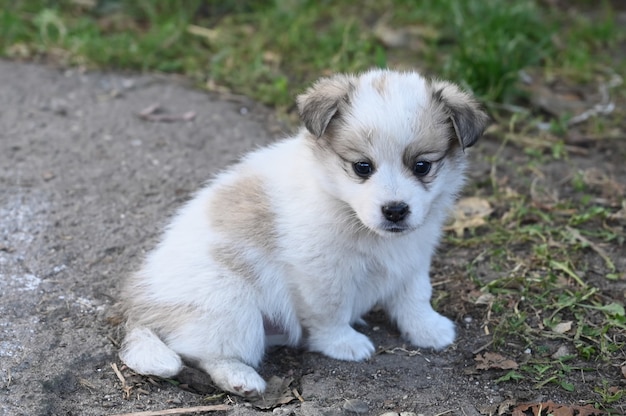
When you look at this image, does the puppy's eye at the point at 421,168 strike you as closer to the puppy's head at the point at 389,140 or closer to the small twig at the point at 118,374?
the puppy's head at the point at 389,140

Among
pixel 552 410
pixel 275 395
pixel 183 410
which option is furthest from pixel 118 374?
pixel 552 410

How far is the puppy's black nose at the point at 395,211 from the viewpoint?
369cm

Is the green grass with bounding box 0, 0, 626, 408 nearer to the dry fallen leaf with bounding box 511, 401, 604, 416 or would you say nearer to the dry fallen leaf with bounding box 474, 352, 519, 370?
the dry fallen leaf with bounding box 474, 352, 519, 370

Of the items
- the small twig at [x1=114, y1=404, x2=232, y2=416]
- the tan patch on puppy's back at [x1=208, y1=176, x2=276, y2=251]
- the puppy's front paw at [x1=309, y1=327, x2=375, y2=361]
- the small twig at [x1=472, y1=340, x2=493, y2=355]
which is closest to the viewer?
the small twig at [x1=114, y1=404, x2=232, y2=416]

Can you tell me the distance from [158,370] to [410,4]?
5.41 m

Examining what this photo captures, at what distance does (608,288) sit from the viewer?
4.80m

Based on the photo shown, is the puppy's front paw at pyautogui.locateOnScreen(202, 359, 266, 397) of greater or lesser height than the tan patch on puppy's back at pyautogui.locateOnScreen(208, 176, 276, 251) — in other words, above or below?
below

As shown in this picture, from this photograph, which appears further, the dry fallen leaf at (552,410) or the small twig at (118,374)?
the small twig at (118,374)

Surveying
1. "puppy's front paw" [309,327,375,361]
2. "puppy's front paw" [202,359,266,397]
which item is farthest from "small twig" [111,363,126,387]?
"puppy's front paw" [309,327,375,361]

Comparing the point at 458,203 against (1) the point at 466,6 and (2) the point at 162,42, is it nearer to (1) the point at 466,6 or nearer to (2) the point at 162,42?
(1) the point at 466,6

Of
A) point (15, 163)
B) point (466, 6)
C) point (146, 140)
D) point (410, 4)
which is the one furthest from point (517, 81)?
point (15, 163)

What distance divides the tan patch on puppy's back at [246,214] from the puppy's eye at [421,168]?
0.75 meters

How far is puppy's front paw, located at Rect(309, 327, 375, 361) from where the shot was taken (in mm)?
4238

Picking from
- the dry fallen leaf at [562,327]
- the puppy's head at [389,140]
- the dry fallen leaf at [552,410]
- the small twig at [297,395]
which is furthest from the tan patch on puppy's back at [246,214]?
the dry fallen leaf at [562,327]
